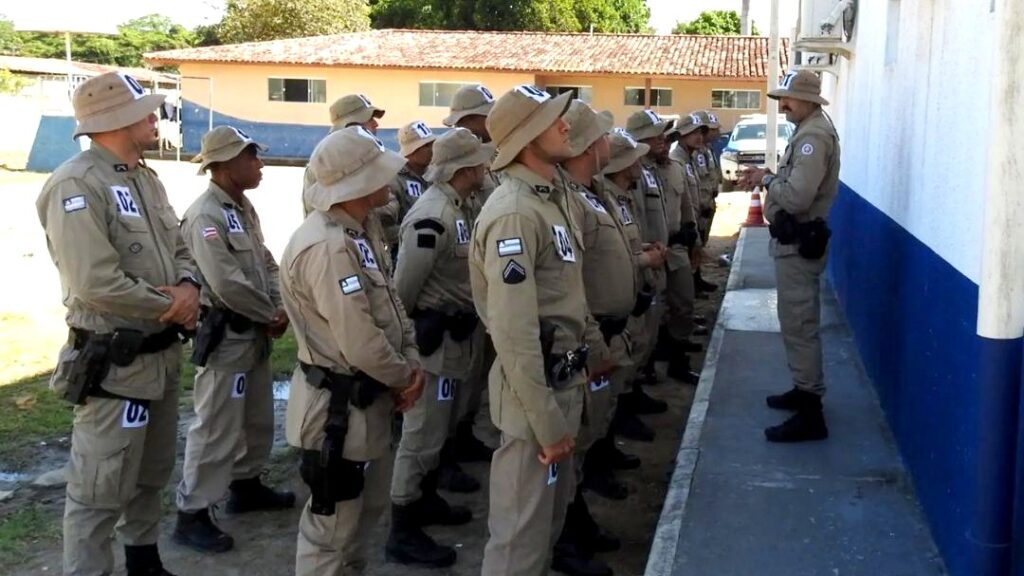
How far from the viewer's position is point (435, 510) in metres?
5.27

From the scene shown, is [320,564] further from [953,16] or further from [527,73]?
[527,73]

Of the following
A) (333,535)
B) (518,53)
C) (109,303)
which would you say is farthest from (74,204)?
(518,53)

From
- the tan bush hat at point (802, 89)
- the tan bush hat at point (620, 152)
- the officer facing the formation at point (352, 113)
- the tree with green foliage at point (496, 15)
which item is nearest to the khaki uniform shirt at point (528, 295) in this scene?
the tan bush hat at point (620, 152)

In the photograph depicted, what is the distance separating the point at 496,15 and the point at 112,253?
46710 millimetres

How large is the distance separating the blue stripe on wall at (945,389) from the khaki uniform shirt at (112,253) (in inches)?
122

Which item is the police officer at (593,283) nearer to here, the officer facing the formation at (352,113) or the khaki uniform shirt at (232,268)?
the khaki uniform shirt at (232,268)

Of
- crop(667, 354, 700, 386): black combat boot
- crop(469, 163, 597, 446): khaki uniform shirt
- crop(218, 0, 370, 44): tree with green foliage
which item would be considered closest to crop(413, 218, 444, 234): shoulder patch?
crop(469, 163, 597, 446): khaki uniform shirt

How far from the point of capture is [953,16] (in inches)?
172

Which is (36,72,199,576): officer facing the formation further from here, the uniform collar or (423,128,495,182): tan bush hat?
(423,128,495,182): tan bush hat

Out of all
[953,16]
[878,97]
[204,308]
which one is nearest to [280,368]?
[204,308]

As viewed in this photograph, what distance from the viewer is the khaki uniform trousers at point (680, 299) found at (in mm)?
8070

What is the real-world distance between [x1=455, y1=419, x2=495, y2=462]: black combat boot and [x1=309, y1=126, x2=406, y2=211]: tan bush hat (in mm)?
2753

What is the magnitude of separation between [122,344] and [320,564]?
1205 millimetres

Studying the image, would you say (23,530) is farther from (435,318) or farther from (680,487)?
(680,487)
